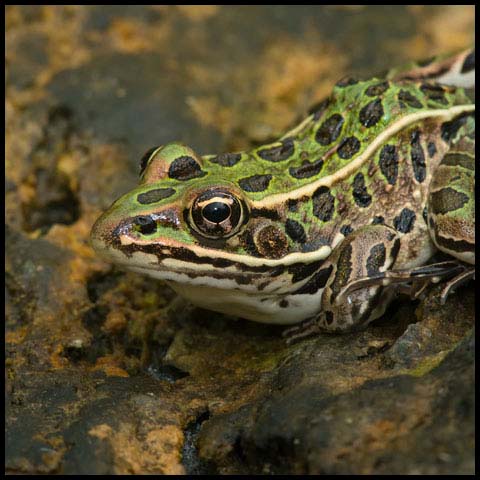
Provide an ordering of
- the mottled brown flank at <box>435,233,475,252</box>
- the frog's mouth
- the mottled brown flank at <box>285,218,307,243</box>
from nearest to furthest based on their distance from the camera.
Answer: the frog's mouth → the mottled brown flank at <box>435,233,475,252</box> → the mottled brown flank at <box>285,218,307,243</box>

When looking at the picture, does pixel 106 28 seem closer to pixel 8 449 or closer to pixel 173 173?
pixel 173 173

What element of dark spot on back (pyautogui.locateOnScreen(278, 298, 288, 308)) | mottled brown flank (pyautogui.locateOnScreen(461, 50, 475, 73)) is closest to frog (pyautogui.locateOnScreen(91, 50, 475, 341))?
dark spot on back (pyautogui.locateOnScreen(278, 298, 288, 308))

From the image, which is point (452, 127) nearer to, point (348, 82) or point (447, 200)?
point (447, 200)

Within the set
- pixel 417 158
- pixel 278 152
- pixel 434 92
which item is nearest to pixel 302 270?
pixel 278 152

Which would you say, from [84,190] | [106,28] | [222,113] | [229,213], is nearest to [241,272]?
[229,213]

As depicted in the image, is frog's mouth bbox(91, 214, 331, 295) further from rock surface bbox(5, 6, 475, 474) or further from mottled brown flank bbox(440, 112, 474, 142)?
mottled brown flank bbox(440, 112, 474, 142)

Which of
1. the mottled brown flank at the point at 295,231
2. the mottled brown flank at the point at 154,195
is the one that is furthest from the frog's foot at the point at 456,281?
the mottled brown flank at the point at 154,195

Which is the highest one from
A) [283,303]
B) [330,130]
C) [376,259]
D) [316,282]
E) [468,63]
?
[468,63]
